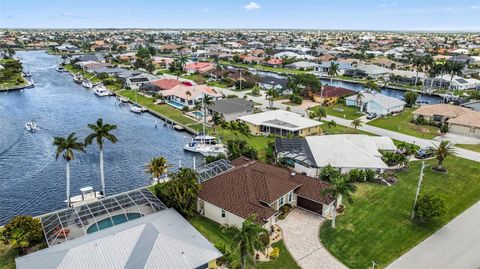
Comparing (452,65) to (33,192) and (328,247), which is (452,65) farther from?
(33,192)

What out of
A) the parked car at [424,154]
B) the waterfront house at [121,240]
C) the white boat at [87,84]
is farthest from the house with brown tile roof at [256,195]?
the white boat at [87,84]

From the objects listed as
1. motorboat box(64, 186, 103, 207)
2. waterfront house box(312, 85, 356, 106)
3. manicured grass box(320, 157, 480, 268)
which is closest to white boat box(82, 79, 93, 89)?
waterfront house box(312, 85, 356, 106)

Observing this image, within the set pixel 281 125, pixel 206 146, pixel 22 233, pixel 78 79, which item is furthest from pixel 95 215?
pixel 78 79

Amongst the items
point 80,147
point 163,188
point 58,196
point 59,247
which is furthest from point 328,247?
point 58,196

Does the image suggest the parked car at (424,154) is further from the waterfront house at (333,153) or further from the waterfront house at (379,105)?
the waterfront house at (379,105)

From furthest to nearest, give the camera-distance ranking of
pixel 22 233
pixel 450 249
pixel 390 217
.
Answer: pixel 390 217 → pixel 450 249 → pixel 22 233

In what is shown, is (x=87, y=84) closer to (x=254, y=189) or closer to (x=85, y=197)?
(x=85, y=197)

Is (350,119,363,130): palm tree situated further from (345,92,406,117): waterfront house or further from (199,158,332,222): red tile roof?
(199,158,332,222): red tile roof
